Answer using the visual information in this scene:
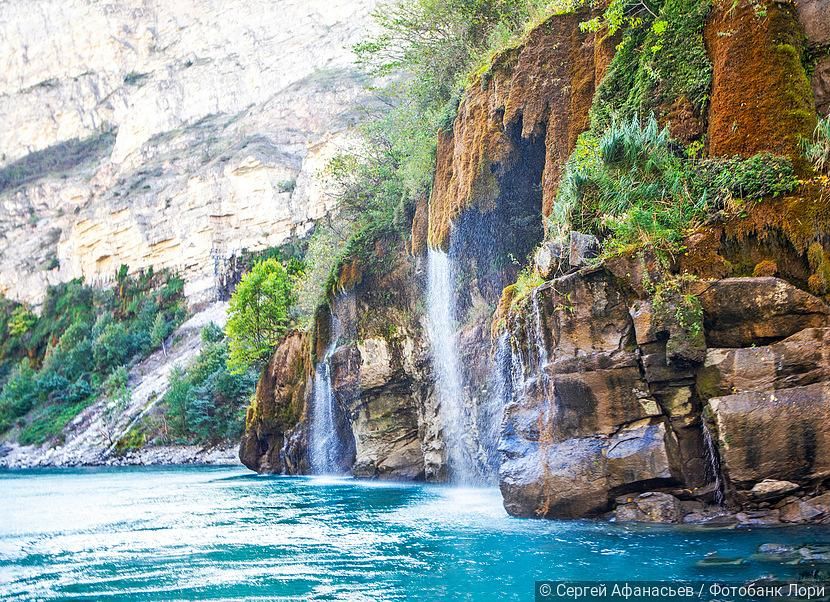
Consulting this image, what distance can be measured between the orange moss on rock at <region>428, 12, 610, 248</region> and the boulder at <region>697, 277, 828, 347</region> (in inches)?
204

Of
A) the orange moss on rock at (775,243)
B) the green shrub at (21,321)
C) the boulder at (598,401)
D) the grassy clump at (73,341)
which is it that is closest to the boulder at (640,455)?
the boulder at (598,401)

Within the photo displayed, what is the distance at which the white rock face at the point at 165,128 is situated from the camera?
69375 mm

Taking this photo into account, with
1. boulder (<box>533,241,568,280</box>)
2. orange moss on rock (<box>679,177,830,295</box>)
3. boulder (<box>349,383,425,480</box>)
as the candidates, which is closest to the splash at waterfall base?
orange moss on rock (<box>679,177,830,295</box>)

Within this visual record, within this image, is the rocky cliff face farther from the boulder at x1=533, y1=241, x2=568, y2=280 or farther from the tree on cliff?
the tree on cliff

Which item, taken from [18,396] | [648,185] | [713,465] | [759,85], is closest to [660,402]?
[713,465]

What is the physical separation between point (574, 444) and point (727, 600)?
4.26 meters

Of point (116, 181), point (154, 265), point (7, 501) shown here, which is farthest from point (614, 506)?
point (116, 181)

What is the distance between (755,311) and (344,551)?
6405 mm

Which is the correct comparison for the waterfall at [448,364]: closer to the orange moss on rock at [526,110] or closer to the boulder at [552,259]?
the orange moss on rock at [526,110]

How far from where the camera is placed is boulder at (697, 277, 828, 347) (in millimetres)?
8781

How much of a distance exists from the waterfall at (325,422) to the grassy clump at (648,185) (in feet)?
43.5

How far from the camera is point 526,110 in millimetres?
14898

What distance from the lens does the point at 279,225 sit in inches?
2594

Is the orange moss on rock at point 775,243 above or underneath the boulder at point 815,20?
underneath
